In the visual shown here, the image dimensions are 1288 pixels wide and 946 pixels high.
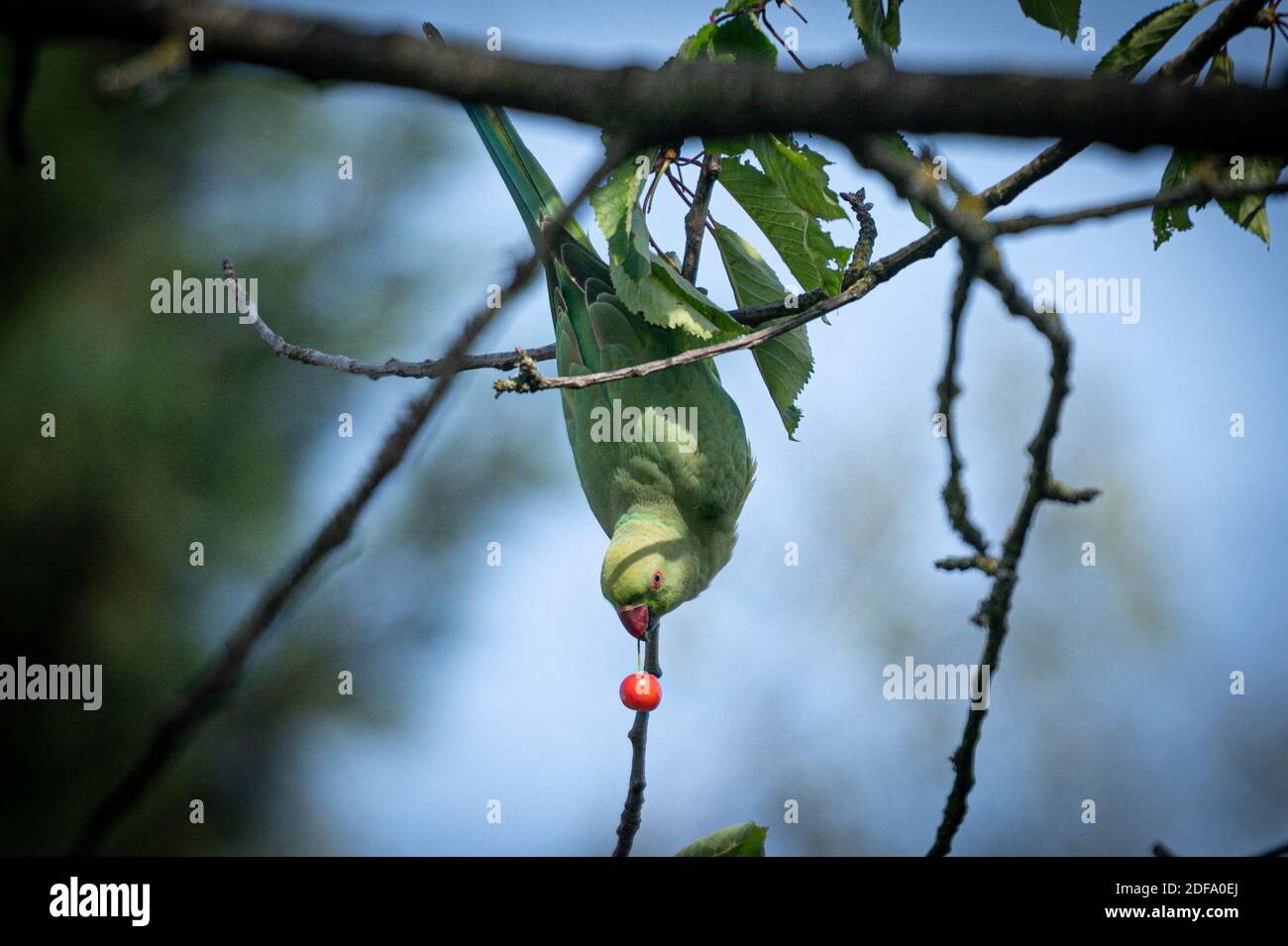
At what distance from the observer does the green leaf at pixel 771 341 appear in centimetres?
248

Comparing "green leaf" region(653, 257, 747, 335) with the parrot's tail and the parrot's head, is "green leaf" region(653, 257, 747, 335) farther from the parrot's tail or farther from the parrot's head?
the parrot's head

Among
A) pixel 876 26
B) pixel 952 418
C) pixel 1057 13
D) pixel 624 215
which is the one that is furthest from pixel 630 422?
pixel 952 418

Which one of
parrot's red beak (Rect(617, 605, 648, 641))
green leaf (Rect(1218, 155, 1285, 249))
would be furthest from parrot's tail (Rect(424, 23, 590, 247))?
green leaf (Rect(1218, 155, 1285, 249))

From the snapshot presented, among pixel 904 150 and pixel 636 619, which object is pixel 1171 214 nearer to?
pixel 904 150

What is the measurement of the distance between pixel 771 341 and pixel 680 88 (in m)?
1.43

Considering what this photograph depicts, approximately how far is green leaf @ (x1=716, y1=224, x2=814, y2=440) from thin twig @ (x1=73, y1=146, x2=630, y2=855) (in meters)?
1.62

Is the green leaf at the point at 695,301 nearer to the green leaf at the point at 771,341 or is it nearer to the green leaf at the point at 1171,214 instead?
the green leaf at the point at 771,341

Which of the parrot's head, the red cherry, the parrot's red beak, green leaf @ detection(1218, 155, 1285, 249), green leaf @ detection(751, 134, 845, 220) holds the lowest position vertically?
the red cherry

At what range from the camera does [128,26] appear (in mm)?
1098

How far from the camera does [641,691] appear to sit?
7.58ft

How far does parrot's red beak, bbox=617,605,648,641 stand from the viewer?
327 cm

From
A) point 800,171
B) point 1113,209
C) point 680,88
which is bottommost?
point 1113,209

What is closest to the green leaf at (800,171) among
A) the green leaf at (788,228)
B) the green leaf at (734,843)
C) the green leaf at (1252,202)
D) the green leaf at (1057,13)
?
the green leaf at (788,228)
